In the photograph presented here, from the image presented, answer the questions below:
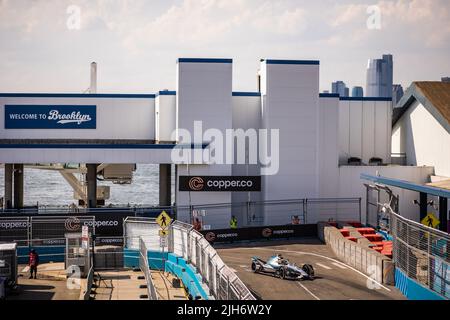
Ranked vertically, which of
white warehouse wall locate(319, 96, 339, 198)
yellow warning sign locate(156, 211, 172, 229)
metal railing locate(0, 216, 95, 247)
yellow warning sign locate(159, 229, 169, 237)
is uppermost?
white warehouse wall locate(319, 96, 339, 198)

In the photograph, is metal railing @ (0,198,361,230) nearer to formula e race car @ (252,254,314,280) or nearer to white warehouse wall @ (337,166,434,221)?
white warehouse wall @ (337,166,434,221)

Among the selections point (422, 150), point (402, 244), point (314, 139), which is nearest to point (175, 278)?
point (402, 244)

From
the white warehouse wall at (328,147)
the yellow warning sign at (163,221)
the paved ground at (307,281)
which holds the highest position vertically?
the white warehouse wall at (328,147)

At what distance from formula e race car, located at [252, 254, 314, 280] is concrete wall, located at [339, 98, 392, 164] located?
2446 cm

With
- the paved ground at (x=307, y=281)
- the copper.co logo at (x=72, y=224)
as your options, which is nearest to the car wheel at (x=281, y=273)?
the paved ground at (x=307, y=281)

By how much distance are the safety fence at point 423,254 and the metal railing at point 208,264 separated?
7.18 meters

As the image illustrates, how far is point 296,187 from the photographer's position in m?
50.2

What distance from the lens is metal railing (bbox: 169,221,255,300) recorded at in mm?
19539

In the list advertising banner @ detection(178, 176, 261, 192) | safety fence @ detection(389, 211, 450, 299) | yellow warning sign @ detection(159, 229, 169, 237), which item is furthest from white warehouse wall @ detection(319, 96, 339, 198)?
safety fence @ detection(389, 211, 450, 299)

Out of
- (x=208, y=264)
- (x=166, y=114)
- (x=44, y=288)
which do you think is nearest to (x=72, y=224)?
(x=44, y=288)

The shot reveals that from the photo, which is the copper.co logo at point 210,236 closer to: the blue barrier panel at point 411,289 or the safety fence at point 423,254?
the safety fence at point 423,254

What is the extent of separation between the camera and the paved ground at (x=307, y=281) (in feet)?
95.1

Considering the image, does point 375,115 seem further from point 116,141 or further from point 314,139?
point 116,141
